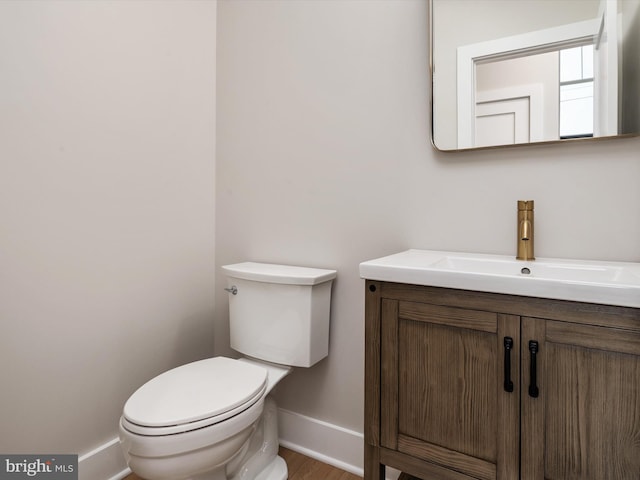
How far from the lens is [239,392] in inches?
47.0

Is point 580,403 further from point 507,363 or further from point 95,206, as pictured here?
point 95,206

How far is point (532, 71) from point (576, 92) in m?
0.15

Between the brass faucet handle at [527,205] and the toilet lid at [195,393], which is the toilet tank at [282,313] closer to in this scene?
the toilet lid at [195,393]

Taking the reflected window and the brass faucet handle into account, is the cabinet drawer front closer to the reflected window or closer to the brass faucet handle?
the brass faucet handle

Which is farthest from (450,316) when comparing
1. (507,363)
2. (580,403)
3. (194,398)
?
(194,398)

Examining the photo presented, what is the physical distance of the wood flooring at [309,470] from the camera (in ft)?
4.87

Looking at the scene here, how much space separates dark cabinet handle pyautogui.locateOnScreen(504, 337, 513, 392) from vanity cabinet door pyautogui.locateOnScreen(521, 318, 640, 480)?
0.03 m

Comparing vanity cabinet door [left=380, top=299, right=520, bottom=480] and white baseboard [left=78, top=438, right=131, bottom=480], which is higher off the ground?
vanity cabinet door [left=380, top=299, right=520, bottom=480]

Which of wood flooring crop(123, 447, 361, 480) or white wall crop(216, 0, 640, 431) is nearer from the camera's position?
white wall crop(216, 0, 640, 431)

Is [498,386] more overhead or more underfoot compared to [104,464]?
more overhead

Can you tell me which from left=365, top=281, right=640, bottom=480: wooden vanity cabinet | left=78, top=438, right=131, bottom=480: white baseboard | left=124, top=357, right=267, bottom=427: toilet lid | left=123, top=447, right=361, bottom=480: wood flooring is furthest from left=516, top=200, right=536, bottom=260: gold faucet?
left=78, top=438, right=131, bottom=480: white baseboard

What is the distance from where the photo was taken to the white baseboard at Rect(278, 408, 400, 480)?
1520 mm

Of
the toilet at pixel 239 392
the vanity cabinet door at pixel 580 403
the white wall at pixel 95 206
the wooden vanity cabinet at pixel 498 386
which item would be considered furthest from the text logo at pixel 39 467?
the vanity cabinet door at pixel 580 403

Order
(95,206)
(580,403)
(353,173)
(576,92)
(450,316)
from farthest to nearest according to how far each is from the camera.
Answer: (353,173) < (95,206) < (576,92) < (450,316) < (580,403)
